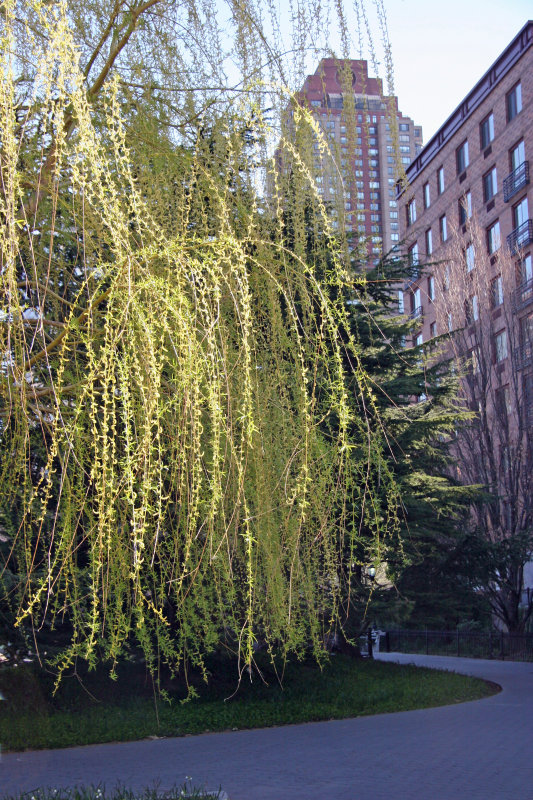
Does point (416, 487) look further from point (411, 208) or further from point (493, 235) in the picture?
point (493, 235)

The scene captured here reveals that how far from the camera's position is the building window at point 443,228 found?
32.7 metres

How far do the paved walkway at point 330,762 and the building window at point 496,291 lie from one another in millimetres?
14005

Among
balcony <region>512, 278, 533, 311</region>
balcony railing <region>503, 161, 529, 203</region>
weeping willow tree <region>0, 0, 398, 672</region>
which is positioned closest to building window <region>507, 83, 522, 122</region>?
balcony railing <region>503, 161, 529, 203</region>

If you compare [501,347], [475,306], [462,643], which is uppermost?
[475,306]

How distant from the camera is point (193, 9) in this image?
3631 mm

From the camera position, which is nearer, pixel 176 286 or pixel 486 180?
pixel 176 286

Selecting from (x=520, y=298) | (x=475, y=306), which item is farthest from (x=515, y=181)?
(x=520, y=298)

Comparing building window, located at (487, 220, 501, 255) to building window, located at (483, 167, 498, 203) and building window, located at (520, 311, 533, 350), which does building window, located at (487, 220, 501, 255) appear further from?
building window, located at (520, 311, 533, 350)

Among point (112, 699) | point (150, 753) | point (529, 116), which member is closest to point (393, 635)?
point (529, 116)

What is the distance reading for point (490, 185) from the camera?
1192 inches

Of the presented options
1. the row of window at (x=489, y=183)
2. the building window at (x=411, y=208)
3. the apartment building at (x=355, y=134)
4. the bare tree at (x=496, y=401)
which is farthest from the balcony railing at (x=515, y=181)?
the apartment building at (x=355, y=134)

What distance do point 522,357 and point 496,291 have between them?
267 centimetres

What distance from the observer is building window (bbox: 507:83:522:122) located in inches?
1075

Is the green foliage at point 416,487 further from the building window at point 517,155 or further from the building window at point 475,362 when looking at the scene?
the building window at point 517,155
